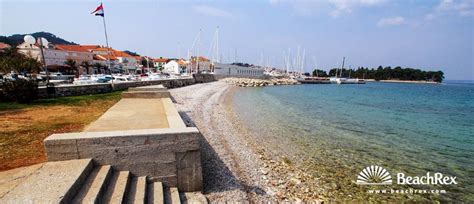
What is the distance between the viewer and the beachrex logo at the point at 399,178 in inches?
331

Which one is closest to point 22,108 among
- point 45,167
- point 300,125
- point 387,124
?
point 45,167

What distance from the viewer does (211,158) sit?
8930 millimetres

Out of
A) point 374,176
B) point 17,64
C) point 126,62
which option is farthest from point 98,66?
point 374,176

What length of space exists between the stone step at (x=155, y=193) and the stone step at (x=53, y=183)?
50.3 inches

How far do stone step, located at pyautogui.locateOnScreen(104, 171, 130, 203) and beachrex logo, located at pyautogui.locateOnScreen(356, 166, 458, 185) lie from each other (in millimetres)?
7044

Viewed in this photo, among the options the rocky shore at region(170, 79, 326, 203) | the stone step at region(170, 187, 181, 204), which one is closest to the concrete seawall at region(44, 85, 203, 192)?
the stone step at region(170, 187, 181, 204)

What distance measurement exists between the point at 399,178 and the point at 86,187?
943 cm

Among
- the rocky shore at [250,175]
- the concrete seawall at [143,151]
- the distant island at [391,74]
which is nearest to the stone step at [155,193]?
the concrete seawall at [143,151]

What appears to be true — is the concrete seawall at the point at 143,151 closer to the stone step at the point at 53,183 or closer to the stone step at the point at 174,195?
the stone step at the point at 174,195

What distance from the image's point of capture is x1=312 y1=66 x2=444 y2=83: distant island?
133 meters

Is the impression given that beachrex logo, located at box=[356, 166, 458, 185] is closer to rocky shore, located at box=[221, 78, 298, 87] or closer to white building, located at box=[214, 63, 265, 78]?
rocky shore, located at box=[221, 78, 298, 87]

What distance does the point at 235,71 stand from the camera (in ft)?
314

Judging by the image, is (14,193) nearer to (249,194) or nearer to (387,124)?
(249,194)

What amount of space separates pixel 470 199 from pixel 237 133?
945cm
